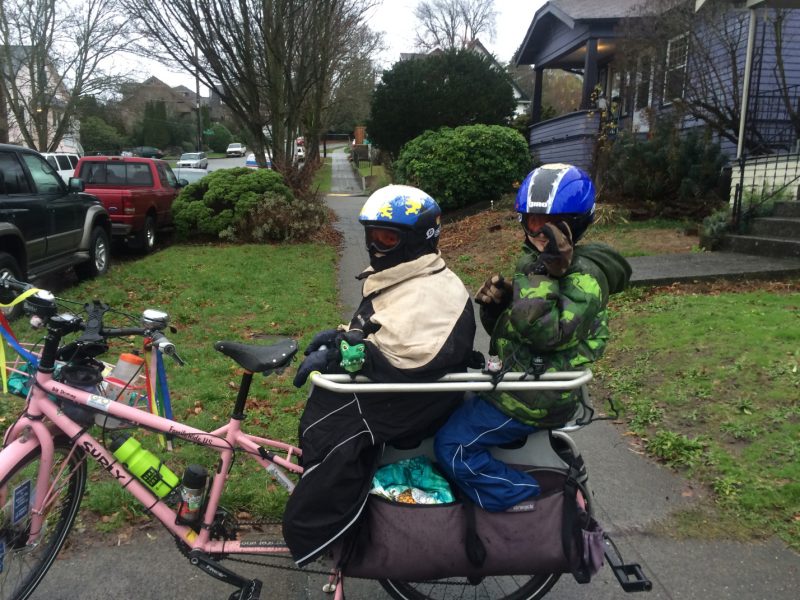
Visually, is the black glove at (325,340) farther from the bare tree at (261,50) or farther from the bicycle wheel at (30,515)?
the bare tree at (261,50)

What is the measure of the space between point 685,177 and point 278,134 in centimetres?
937

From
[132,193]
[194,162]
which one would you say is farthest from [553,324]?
[194,162]

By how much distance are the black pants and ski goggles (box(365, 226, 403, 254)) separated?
0.58m

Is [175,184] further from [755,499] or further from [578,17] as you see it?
[755,499]

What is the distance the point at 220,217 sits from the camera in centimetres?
1299

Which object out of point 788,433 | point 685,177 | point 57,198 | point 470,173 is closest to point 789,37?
point 685,177

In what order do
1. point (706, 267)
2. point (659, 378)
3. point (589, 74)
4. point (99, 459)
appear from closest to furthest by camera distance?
1. point (99, 459)
2. point (659, 378)
3. point (706, 267)
4. point (589, 74)

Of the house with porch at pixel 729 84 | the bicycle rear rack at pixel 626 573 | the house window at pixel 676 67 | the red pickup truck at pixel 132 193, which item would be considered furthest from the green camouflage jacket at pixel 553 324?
the red pickup truck at pixel 132 193

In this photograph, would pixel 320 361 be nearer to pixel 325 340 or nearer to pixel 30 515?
pixel 325 340

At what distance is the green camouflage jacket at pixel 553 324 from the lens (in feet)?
7.38

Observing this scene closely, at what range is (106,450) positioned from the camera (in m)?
2.59

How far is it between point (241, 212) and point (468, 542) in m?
11.5

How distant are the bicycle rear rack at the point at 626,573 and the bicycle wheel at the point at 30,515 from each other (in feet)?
7.21

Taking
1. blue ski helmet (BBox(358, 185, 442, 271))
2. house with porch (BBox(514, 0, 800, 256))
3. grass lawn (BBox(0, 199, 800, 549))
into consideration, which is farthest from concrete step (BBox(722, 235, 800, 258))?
blue ski helmet (BBox(358, 185, 442, 271))
